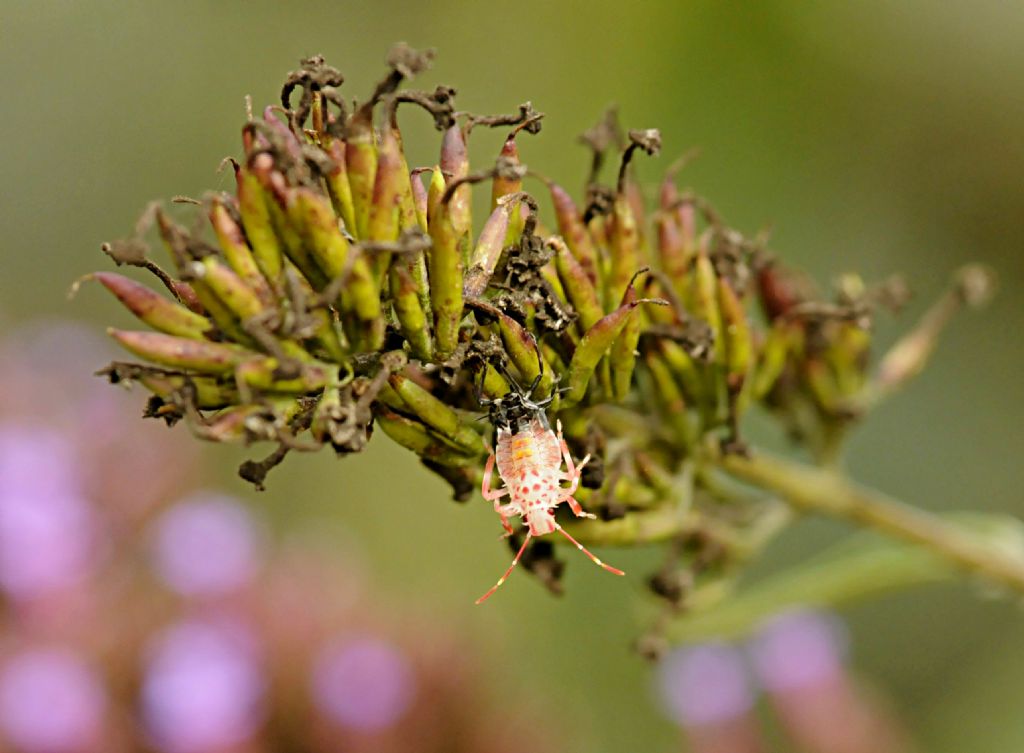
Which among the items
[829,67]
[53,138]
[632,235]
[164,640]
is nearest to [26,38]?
[53,138]

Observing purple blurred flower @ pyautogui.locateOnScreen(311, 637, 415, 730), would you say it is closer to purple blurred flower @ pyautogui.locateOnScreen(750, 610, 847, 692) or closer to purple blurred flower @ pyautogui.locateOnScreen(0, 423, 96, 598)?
purple blurred flower @ pyautogui.locateOnScreen(0, 423, 96, 598)

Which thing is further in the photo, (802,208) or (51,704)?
(802,208)

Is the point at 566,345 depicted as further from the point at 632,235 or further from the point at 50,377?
the point at 50,377

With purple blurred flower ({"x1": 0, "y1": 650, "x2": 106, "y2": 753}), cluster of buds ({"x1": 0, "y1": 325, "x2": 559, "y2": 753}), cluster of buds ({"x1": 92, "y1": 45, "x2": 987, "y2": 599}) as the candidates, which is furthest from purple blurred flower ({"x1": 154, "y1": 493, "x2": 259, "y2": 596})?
cluster of buds ({"x1": 92, "y1": 45, "x2": 987, "y2": 599})

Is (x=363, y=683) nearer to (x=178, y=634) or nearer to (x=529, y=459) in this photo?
(x=178, y=634)

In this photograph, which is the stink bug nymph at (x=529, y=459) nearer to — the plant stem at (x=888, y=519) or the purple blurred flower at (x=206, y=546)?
the plant stem at (x=888, y=519)

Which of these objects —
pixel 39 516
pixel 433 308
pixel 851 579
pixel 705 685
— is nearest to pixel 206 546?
pixel 39 516

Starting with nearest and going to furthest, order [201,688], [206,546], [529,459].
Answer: [529,459] < [201,688] < [206,546]

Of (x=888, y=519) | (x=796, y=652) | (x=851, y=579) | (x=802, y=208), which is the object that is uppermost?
(x=888, y=519)
